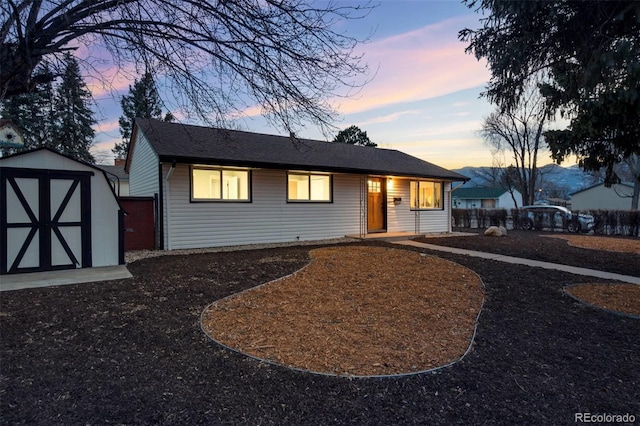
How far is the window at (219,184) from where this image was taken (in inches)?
403

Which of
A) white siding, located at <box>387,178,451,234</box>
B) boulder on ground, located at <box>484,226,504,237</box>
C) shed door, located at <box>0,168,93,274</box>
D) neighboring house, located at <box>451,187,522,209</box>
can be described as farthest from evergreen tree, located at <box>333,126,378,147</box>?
neighboring house, located at <box>451,187,522,209</box>

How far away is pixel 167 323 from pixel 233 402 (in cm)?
191

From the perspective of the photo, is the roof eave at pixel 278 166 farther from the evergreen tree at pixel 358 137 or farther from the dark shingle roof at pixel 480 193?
the dark shingle roof at pixel 480 193

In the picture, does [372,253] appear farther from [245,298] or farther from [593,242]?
[593,242]

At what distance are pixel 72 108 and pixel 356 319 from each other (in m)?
6.50

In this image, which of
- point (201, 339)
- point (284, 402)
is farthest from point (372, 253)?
point (284, 402)

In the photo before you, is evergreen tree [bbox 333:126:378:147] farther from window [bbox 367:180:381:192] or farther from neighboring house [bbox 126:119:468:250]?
window [bbox 367:180:381:192]

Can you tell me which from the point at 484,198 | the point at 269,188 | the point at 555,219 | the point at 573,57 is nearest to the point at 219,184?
the point at 269,188

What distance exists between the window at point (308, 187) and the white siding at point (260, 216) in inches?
9.1

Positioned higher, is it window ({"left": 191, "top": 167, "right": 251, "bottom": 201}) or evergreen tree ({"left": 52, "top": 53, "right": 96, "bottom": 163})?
evergreen tree ({"left": 52, "top": 53, "right": 96, "bottom": 163})

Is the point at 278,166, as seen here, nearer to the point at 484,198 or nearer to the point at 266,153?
the point at 266,153

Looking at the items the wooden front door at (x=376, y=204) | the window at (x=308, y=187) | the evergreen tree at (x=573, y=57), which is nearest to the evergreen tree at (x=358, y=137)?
the wooden front door at (x=376, y=204)

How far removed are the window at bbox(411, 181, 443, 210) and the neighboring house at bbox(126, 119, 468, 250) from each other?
4cm

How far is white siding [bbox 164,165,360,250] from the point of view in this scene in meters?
9.89
